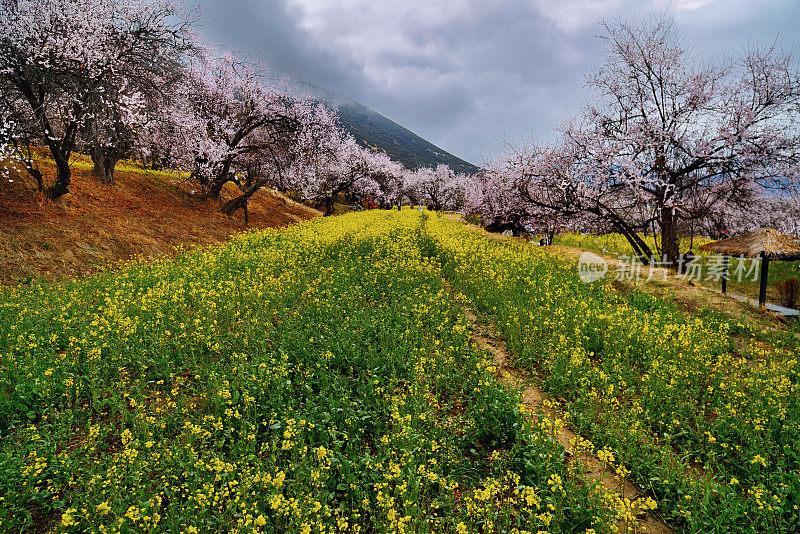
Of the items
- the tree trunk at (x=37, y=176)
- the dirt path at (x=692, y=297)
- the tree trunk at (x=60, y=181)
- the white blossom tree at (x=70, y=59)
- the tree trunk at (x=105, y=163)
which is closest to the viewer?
the dirt path at (x=692, y=297)

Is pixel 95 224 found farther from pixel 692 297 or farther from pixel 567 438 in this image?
pixel 692 297

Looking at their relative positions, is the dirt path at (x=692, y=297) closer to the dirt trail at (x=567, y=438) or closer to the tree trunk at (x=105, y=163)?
the dirt trail at (x=567, y=438)

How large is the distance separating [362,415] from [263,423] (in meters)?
1.24

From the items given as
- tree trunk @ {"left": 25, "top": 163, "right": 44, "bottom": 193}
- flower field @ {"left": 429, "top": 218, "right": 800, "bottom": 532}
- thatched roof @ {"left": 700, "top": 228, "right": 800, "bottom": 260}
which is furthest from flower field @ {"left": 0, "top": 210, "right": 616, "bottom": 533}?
thatched roof @ {"left": 700, "top": 228, "right": 800, "bottom": 260}

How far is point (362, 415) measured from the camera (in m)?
4.79

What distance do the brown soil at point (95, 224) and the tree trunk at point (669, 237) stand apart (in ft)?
69.9

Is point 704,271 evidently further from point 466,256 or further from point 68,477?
point 68,477

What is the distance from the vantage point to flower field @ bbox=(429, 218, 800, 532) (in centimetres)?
388

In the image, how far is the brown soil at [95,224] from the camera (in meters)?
11.1

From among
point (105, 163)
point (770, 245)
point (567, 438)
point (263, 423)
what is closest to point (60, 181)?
point (105, 163)

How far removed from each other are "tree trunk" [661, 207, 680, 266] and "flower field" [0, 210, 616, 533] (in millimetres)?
12502

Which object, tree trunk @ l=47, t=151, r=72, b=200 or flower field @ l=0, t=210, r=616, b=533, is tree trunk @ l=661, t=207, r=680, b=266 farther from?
tree trunk @ l=47, t=151, r=72, b=200

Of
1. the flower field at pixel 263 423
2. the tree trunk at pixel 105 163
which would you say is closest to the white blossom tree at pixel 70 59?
the tree trunk at pixel 105 163

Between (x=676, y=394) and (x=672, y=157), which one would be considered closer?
(x=676, y=394)
